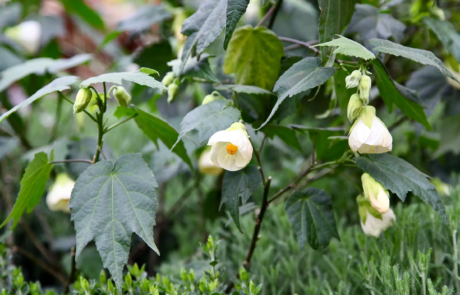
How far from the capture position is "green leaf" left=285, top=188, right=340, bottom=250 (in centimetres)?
66

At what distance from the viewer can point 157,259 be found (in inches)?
54.6

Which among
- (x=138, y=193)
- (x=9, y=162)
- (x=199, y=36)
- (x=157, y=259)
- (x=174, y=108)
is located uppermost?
(x=199, y=36)

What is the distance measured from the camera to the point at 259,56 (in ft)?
2.31

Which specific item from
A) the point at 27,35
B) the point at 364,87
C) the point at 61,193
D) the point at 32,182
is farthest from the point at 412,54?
the point at 27,35

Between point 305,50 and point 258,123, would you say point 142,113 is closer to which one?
point 258,123

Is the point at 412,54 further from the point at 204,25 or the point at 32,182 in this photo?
the point at 32,182

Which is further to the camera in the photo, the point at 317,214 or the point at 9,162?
the point at 9,162

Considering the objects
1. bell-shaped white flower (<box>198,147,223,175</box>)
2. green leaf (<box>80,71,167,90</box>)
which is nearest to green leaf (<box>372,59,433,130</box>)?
green leaf (<box>80,71,167,90</box>)

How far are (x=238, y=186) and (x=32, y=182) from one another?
35 centimetres

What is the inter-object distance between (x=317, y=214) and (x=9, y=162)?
3.95ft

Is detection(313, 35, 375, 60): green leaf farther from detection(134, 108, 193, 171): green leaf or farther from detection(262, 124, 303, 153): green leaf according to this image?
detection(134, 108, 193, 171): green leaf

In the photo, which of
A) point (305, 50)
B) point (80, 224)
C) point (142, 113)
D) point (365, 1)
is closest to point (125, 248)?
point (80, 224)

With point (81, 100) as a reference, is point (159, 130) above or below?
below

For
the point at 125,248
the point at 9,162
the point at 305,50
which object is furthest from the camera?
the point at 9,162
